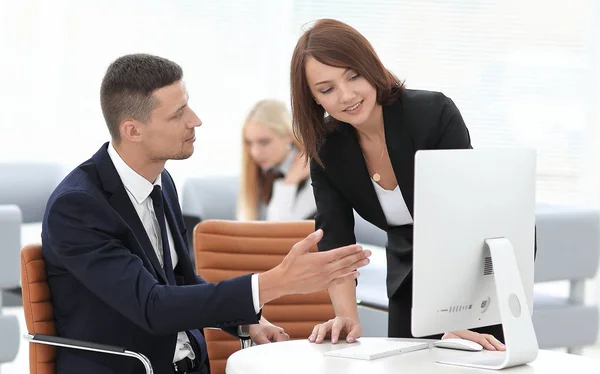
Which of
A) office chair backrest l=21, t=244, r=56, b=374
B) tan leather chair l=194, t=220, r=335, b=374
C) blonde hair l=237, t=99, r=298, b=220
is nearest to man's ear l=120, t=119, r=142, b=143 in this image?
office chair backrest l=21, t=244, r=56, b=374

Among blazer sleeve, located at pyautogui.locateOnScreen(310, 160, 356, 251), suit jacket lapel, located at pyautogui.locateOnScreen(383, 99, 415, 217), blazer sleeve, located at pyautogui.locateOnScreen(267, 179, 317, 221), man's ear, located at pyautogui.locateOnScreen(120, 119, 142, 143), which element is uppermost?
man's ear, located at pyautogui.locateOnScreen(120, 119, 142, 143)

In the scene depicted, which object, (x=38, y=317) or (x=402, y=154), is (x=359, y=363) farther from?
(x=38, y=317)

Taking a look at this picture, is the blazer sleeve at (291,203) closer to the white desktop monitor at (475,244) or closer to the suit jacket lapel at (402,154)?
the suit jacket lapel at (402,154)

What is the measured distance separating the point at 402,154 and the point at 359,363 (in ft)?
2.09

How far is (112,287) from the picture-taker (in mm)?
2209

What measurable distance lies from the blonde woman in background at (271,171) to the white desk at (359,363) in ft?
8.65

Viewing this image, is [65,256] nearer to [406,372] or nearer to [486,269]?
[406,372]

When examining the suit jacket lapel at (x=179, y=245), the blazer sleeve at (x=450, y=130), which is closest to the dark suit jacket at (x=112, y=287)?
the suit jacket lapel at (x=179, y=245)

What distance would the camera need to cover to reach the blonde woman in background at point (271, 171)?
4.95 m

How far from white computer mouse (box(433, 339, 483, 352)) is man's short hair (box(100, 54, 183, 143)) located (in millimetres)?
926

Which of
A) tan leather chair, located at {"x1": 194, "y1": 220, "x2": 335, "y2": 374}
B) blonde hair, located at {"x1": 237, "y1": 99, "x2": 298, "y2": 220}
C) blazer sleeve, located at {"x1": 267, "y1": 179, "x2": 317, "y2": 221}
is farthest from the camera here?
blonde hair, located at {"x1": 237, "y1": 99, "x2": 298, "y2": 220}

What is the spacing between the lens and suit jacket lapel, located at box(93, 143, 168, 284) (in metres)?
2.36

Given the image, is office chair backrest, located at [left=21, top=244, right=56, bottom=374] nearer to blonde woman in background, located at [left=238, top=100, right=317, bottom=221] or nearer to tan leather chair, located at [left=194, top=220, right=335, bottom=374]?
tan leather chair, located at [left=194, top=220, right=335, bottom=374]

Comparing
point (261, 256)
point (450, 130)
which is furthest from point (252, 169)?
point (450, 130)
